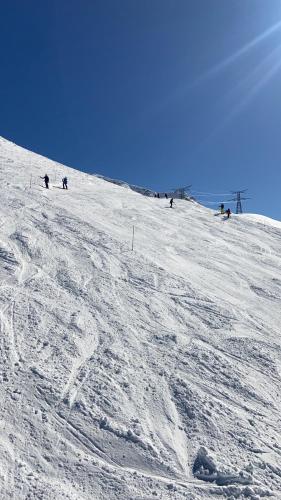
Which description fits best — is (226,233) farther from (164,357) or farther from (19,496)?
(19,496)

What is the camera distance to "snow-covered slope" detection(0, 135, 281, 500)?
20.7ft

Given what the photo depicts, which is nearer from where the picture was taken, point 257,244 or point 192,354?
point 192,354

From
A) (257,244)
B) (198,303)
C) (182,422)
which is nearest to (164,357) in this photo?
(182,422)

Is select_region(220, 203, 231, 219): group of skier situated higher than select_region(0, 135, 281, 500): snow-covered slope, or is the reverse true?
select_region(220, 203, 231, 219): group of skier

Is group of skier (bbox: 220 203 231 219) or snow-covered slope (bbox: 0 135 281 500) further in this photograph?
group of skier (bbox: 220 203 231 219)

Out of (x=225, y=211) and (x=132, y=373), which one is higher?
(x=225, y=211)

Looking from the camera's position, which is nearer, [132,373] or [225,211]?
[132,373]

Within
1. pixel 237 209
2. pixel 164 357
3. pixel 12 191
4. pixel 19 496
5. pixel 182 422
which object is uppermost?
pixel 237 209

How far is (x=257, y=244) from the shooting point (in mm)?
24062

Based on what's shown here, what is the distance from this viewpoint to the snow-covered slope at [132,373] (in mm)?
6320

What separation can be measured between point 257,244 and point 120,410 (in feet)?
61.0

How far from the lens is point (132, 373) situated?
340 inches

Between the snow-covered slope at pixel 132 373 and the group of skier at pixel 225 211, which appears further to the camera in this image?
the group of skier at pixel 225 211

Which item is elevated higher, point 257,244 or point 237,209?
point 237,209
